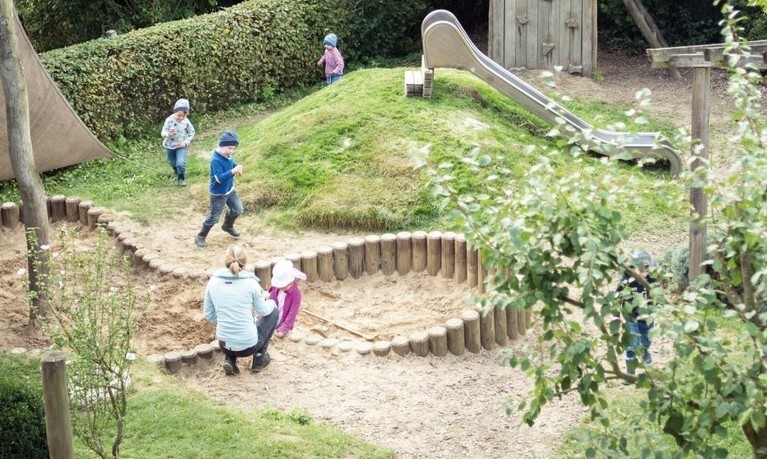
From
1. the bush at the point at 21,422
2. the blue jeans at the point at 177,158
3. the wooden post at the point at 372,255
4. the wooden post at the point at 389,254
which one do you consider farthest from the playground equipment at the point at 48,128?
the bush at the point at 21,422

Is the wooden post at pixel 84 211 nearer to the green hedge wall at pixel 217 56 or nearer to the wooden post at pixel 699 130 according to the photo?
the green hedge wall at pixel 217 56

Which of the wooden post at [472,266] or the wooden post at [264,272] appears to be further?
the wooden post at [472,266]

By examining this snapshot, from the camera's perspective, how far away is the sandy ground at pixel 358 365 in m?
7.96

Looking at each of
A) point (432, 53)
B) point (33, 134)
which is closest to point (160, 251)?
point (33, 134)

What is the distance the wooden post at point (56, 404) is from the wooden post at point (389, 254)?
5.40 m

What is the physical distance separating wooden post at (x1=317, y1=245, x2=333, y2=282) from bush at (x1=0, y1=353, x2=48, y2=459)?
4.16 metres

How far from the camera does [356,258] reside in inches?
434

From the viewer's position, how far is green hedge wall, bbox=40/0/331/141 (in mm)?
14430

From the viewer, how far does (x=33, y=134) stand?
12.7m

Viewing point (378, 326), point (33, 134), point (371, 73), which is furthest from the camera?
point (371, 73)

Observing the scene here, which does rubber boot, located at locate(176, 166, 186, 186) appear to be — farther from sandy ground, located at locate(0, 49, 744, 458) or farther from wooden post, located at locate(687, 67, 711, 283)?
wooden post, located at locate(687, 67, 711, 283)

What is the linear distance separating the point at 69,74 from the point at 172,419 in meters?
7.62

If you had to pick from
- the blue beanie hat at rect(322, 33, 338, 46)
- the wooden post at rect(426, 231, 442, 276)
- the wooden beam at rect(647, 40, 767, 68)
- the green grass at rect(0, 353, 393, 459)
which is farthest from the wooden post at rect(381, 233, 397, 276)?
the blue beanie hat at rect(322, 33, 338, 46)

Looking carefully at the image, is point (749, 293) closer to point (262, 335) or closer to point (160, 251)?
point (262, 335)
